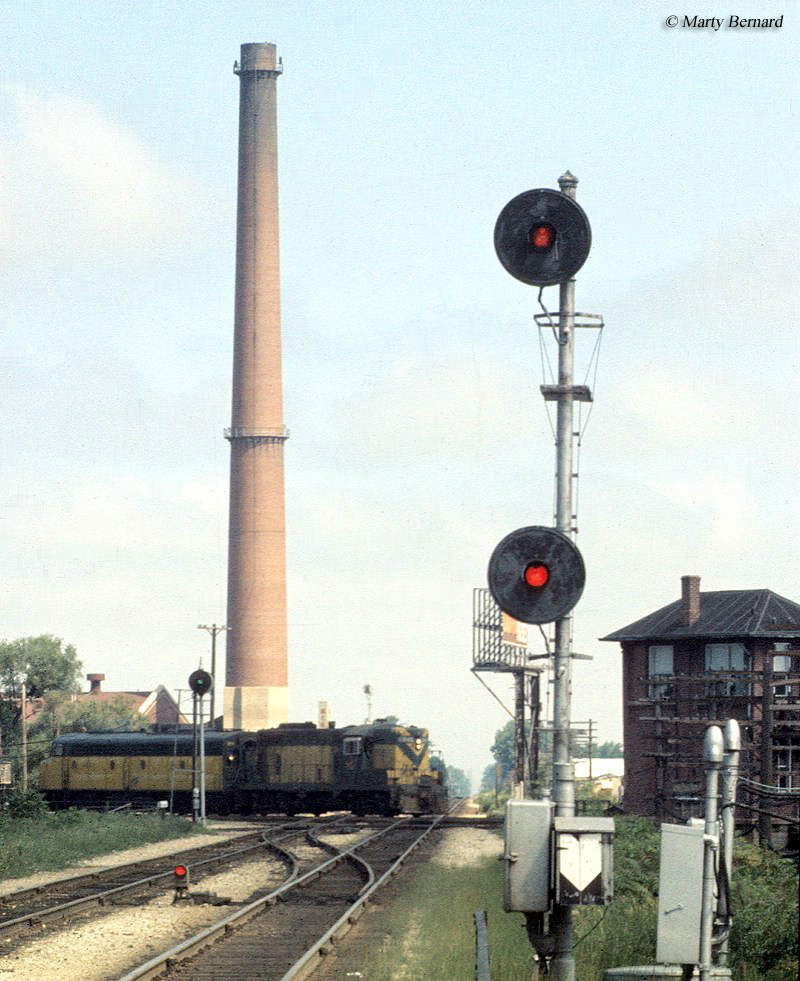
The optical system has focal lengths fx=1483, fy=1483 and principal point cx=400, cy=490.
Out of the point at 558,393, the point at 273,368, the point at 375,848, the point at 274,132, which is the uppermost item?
the point at 274,132

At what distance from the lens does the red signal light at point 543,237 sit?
11219mm

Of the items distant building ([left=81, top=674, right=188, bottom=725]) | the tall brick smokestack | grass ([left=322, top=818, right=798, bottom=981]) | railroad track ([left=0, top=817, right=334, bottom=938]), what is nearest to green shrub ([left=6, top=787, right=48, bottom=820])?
A: railroad track ([left=0, top=817, right=334, bottom=938])

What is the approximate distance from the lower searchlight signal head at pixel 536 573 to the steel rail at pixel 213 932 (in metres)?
7.37

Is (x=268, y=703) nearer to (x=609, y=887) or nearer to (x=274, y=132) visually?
(x=274, y=132)

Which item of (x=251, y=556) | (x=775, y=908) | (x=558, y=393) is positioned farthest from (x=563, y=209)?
(x=251, y=556)

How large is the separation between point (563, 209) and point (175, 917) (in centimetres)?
1459

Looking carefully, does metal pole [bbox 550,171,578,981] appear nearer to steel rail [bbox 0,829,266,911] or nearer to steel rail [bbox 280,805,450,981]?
steel rail [bbox 280,805,450,981]

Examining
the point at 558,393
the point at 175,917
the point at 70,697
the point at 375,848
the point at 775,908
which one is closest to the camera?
the point at 558,393

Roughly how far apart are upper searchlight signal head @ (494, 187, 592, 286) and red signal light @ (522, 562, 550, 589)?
87.2 inches

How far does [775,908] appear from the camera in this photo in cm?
1603

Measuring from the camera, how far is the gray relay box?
32.1 feet

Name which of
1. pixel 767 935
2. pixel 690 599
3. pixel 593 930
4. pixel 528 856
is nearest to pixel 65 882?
pixel 593 930

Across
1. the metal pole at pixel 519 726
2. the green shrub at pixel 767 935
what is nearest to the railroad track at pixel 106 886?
the green shrub at pixel 767 935

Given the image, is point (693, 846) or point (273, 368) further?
point (273, 368)
